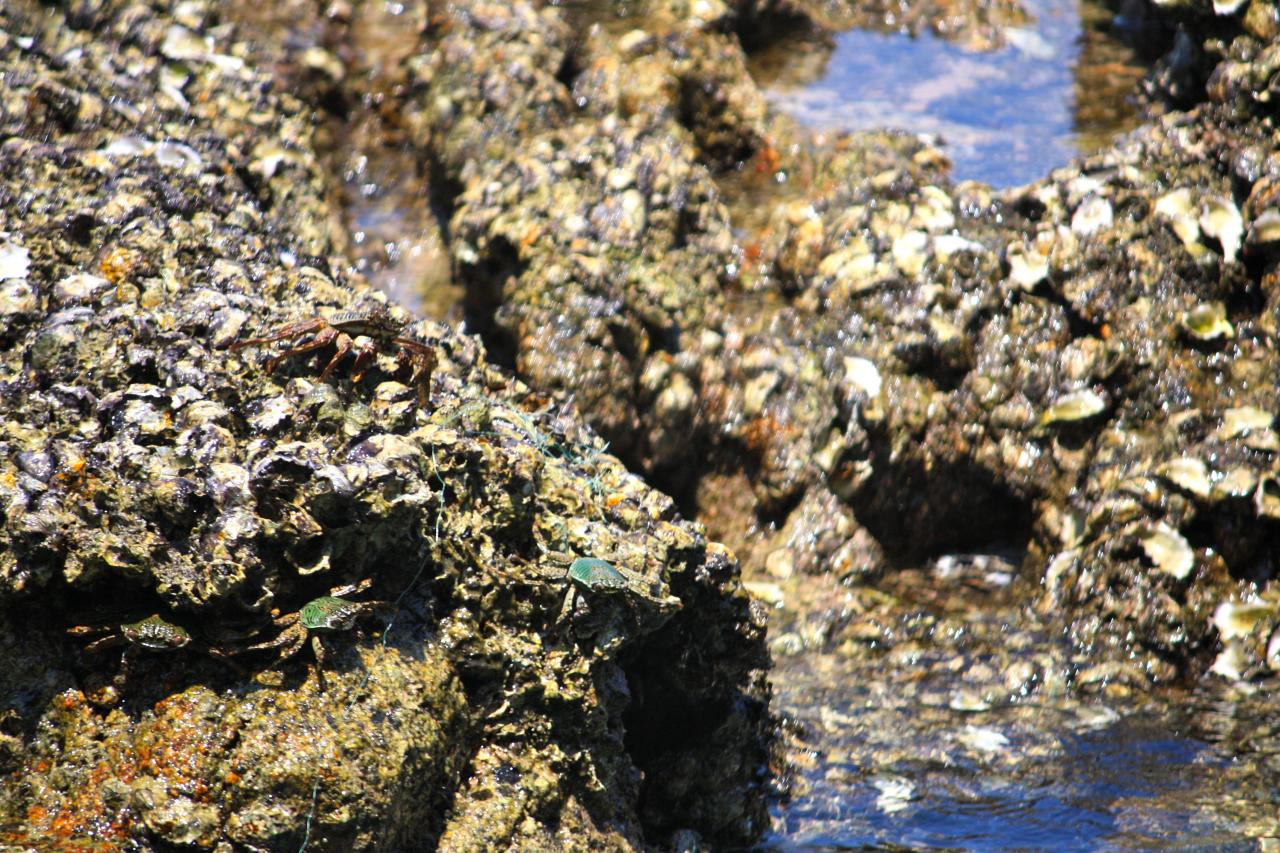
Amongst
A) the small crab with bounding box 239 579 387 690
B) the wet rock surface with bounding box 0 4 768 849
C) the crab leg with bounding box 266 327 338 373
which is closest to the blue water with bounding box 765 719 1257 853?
the wet rock surface with bounding box 0 4 768 849

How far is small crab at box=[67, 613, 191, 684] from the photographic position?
9.11 feet

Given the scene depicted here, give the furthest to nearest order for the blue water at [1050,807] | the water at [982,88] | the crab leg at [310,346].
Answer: the water at [982,88], the blue water at [1050,807], the crab leg at [310,346]

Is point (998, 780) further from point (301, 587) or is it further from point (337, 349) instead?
point (337, 349)

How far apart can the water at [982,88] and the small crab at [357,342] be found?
4874mm

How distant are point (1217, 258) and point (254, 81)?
17.9ft

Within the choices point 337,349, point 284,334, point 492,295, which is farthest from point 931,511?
point 284,334

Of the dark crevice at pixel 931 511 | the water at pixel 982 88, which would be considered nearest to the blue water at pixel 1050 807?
the dark crevice at pixel 931 511

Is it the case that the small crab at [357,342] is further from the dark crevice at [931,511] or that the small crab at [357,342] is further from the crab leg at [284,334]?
the dark crevice at [931,511]

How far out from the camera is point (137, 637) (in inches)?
109

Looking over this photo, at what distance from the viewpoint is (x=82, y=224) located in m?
3.81

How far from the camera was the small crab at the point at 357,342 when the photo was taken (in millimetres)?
3242

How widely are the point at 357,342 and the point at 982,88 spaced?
6479 millimetres

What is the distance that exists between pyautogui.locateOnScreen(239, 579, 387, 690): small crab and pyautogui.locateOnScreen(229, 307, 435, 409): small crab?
70 centimetres

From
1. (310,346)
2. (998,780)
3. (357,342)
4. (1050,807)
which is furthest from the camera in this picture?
(998,780)
